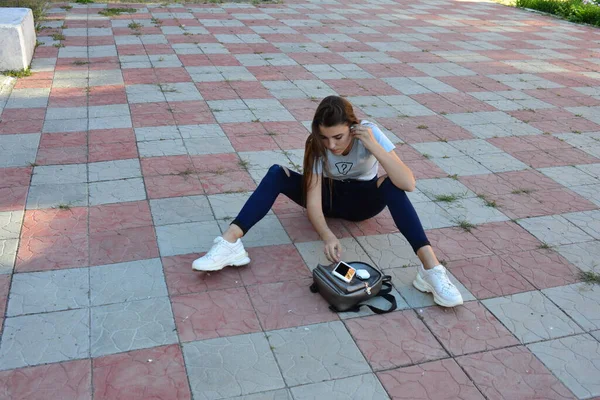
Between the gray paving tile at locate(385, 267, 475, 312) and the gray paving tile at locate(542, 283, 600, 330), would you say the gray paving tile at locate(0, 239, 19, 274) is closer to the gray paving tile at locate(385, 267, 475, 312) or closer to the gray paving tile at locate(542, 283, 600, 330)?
the gray paving tile at locate(385, 267, 475, 312)

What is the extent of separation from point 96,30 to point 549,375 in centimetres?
830

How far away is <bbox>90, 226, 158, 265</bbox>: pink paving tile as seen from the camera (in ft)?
11.2

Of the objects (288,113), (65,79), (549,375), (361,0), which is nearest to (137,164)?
(288,113)

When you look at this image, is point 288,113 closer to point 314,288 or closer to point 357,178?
point 357,178

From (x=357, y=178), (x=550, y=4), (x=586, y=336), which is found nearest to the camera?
(x=586, y=336)

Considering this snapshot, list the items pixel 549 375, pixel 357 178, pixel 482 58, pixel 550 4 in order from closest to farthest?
pixel 549 375 < pixel 357 178 < pixel 482 58 < pixel 550 4

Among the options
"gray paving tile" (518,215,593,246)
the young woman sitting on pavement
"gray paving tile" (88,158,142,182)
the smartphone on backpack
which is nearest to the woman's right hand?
the young woman sitting on pavement

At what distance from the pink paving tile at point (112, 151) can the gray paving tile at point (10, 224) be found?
94 cm

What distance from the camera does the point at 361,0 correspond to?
13141mm

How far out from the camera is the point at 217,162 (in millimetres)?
4758

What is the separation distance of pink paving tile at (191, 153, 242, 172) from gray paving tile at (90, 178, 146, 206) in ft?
1.61

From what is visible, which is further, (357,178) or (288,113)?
(288,113)

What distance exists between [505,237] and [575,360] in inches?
45.7

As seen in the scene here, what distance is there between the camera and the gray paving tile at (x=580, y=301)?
123 inches
